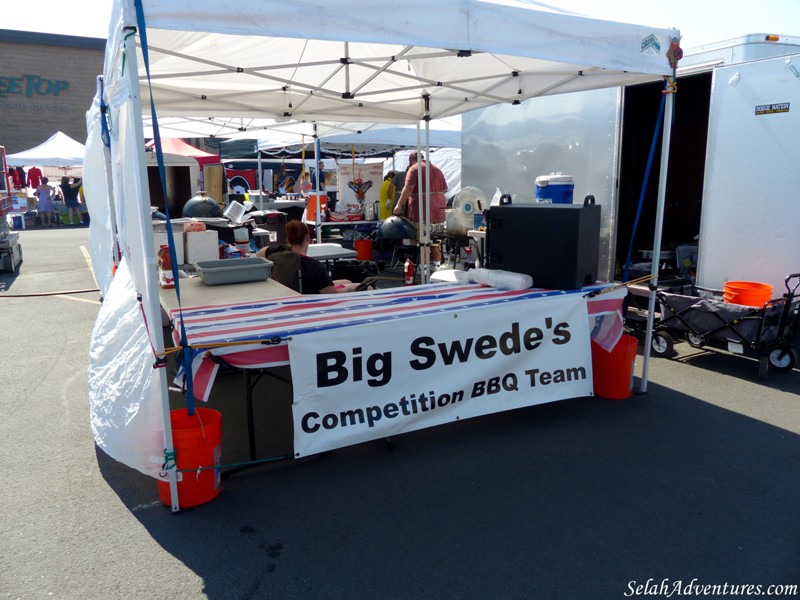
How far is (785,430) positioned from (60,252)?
14.3 meters

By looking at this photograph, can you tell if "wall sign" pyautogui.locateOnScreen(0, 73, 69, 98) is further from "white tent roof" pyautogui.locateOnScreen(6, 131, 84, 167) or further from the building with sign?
"white tent roof" pyautogui.locateOnScreen(6, 131, 84, 167)

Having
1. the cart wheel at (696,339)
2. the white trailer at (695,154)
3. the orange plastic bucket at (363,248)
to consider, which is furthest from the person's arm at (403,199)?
the cart wheel at (696,339)

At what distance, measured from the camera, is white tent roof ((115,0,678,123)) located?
2.77 metres

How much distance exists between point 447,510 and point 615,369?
2036 mm

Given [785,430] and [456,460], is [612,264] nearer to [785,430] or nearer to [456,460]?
[785,430]

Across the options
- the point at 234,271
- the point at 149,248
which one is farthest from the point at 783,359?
the point at 149,248

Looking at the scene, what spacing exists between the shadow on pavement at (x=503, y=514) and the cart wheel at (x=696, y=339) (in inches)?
49.0

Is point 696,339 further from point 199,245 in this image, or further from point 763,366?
point 199,245

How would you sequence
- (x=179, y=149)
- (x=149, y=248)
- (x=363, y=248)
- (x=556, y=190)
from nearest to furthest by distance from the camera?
(x=149, y=248) < (x=556, y=190) < (x=363, y=248) < (x=179, y=149)

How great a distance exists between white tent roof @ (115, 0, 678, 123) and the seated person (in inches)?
51.2

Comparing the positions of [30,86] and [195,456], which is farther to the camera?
[30,86]

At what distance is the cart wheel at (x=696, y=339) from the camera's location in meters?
5.16

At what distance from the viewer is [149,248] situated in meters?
2.72

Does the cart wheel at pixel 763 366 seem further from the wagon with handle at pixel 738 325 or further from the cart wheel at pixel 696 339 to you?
the cart wheel at pixel 696 339
